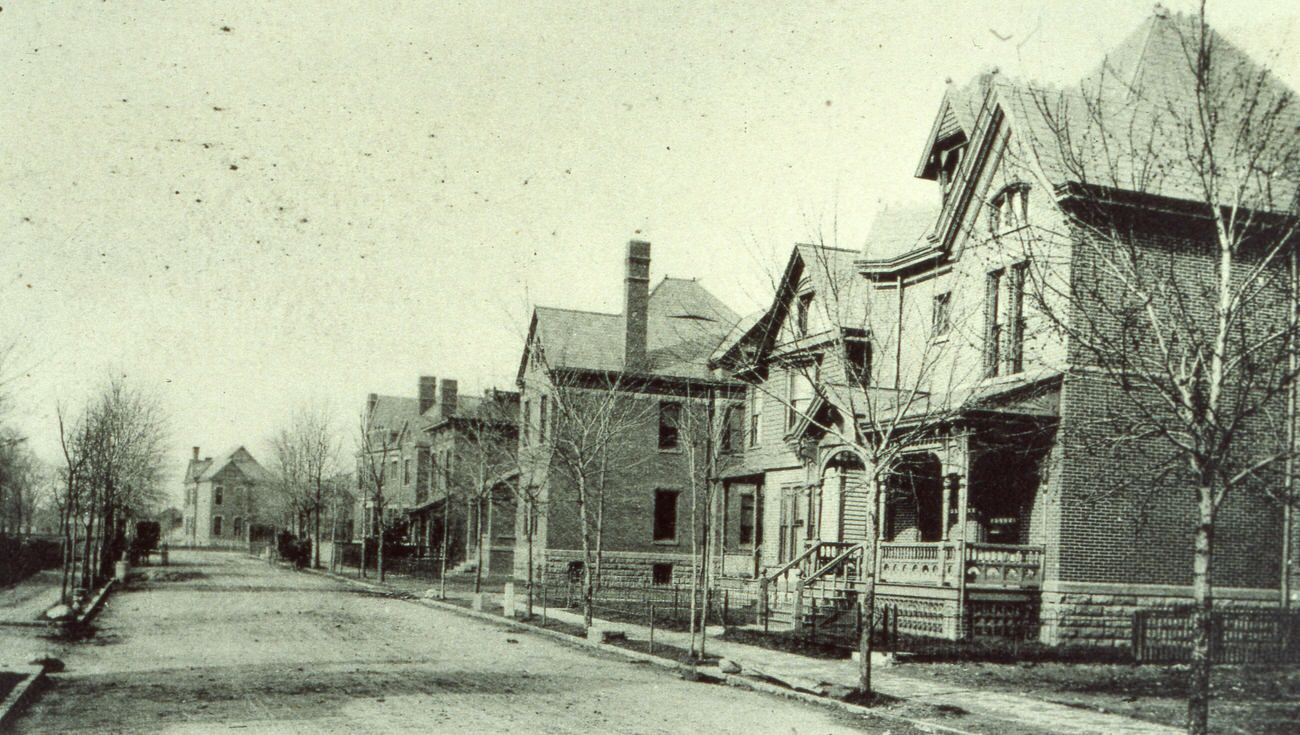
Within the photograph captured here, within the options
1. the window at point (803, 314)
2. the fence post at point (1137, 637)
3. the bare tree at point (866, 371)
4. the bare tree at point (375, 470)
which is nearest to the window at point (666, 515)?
the bare tree at point (866, 371)

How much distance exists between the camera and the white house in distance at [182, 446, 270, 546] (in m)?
120

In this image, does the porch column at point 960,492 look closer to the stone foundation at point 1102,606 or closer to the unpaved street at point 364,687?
the stone foundation at point 1102,606

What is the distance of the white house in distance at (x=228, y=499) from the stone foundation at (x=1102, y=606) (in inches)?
4223

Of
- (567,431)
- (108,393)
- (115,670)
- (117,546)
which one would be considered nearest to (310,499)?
(117,546)

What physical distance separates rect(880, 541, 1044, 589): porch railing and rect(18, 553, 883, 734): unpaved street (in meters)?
6.42

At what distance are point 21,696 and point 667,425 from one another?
1218 inches

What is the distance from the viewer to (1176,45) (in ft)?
77.1

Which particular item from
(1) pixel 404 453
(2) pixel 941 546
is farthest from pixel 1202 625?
(1) pixel 404 453

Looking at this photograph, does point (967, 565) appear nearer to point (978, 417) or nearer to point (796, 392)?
point (978, 417)

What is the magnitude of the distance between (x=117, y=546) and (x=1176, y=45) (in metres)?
48.7

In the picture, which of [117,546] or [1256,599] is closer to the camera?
[1256,599]

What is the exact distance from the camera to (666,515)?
4266cm

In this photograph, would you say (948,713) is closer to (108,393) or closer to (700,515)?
(700,515)

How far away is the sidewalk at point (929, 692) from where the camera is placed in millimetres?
12711
